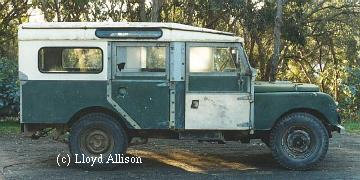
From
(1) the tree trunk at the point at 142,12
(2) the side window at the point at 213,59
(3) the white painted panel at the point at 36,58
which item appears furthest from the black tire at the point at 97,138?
(1) the tree trunk at the point at 142,12

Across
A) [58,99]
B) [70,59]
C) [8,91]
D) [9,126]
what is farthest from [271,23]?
[58,99]

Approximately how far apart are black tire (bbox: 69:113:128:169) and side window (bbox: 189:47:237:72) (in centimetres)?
152

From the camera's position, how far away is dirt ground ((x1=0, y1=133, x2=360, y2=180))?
8.18 meters

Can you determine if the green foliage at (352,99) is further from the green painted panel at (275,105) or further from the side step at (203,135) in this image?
the side step at (203,135)

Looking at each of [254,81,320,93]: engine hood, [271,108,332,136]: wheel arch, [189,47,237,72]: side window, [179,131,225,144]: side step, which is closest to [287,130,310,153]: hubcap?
[271,108,332,136]: wheel arch

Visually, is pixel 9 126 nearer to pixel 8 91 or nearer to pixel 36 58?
pixel 8 91

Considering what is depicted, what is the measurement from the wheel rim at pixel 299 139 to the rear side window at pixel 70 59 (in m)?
3.13

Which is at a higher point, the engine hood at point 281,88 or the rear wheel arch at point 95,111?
the engine hood at point 281,88

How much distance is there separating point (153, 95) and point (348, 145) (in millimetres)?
5120

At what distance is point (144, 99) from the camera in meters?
8.49

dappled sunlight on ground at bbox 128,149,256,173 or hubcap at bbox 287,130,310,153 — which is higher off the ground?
hubcap at bbox 287,130,310,153

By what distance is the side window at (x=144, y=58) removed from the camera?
8.48 metres

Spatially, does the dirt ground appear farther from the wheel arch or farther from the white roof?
the white roof

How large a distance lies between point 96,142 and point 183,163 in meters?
1.54
